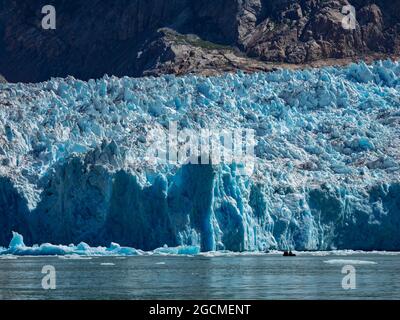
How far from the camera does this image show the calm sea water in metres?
38.9

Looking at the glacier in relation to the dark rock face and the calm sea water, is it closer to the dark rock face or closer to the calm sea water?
the calm sea water

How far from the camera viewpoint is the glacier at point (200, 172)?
54969 millimetres

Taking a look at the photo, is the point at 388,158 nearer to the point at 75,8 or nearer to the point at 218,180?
the point at 218,180

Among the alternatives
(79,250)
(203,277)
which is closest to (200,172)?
(79,250)

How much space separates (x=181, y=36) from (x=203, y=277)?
59241mm

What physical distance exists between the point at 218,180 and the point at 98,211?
517cm

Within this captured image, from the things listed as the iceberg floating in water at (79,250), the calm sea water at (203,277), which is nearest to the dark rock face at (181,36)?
the iceberg floating in water at (79,250)

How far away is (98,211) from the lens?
55.6m

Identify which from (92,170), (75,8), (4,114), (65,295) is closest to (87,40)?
(75,8)

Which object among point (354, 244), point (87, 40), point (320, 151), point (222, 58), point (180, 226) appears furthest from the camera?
point (87, 40)

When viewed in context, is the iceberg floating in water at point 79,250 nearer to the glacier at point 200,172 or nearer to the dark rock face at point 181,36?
the glacier at point 200,172

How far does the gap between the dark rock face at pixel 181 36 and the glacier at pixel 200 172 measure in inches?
1165

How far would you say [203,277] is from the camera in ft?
149

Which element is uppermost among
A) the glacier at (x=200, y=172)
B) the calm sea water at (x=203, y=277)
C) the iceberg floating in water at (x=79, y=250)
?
the glacier at (x=200, y=172)
